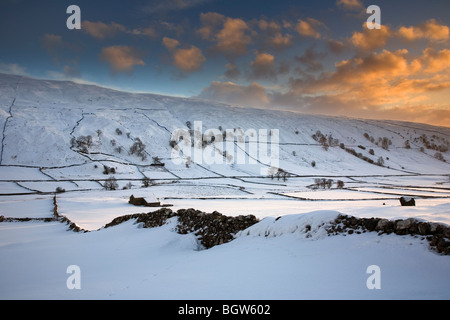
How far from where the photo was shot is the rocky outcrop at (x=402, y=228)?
5840mm

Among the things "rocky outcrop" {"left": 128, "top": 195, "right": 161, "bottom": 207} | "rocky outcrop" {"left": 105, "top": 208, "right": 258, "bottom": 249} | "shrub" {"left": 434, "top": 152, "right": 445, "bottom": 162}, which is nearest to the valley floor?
"rocky outcrop" {"left": 105, "top": 208, "right": 258, "bottom": 249}

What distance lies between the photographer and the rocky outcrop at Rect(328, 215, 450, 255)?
5.84m

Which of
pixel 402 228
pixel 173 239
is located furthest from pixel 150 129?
pixel 402 228

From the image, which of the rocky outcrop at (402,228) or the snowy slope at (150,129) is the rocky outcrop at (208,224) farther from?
the snowy slope at (150,129)

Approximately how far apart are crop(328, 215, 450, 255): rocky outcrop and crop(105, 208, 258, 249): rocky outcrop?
13.3 feet

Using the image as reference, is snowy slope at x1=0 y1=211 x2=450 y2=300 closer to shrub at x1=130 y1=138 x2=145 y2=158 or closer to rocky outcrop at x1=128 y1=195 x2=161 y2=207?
rocky outcrop at x1=128 y1=195 x2=161 y2=207

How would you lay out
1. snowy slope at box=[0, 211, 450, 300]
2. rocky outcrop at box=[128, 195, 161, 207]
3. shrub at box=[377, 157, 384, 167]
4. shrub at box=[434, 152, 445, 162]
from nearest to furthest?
snowy slope at box=[0, 211, 450, 300], rocky outcrop at box=[128, 195, 161, 207], shrub at box=[377, 157, 384, 167], shrub at box=[434, 152, 445, 162]

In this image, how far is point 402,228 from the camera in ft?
21.8

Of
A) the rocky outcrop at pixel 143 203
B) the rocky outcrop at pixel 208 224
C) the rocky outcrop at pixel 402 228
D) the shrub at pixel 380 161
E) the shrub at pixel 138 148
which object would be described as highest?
the shrub at pixel 138 148

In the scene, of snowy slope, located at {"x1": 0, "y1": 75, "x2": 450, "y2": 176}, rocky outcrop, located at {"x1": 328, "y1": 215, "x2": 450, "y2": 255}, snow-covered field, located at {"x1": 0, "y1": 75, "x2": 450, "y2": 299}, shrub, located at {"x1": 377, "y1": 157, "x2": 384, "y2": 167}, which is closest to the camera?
snow-covered field, located at {"x1": 0, "y1": 75, "x2": 450, "y2": 299}

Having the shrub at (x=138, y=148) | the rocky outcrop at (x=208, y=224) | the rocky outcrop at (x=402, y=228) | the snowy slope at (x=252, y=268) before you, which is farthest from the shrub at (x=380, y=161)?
the snowy slope at (x=252, y=268)

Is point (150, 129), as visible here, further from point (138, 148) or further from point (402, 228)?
point (402, 228)

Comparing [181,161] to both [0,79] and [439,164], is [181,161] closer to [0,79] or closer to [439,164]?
[439,164]

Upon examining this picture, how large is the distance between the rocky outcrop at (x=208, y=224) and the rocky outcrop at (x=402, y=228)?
406 cm
